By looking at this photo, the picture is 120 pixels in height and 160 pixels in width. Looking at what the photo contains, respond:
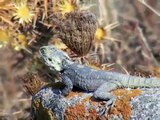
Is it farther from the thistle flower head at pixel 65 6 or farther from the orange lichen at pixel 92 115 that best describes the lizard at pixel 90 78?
the thistle flower head at pixel 65 6

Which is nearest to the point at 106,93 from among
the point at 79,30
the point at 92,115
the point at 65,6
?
the point at 92,115

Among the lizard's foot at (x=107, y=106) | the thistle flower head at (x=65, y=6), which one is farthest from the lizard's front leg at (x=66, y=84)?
the thistle flower head at (x=65, y=6)

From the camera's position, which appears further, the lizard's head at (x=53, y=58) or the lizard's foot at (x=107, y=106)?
the lizard's head at (x=53, y=58)

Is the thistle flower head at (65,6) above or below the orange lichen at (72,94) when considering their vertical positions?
above

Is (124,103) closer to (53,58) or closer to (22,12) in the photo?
(53,58)

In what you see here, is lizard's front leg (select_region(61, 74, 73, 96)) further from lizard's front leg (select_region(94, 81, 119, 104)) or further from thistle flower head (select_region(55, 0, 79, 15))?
thistle flower head (select_region(55, 0, 79, 15))

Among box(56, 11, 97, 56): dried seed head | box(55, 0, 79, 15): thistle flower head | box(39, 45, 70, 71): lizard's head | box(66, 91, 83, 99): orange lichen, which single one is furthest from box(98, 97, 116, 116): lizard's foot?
box(55, 0, 79, 15): thistle flower head
